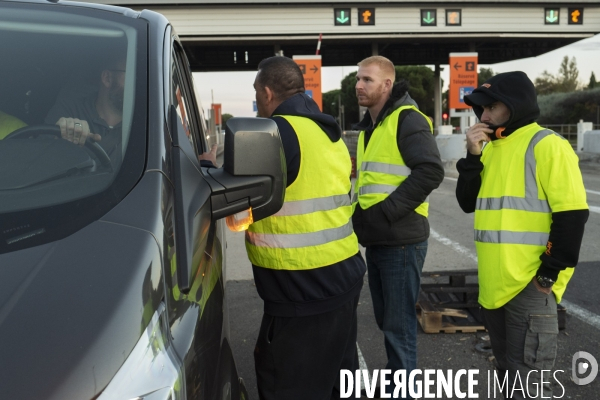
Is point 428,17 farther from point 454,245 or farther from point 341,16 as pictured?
point 454,245

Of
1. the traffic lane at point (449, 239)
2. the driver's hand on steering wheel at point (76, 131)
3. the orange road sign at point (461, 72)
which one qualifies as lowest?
the traffic lane at point (449, 239)

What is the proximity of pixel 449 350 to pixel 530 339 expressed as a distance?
5.63ft

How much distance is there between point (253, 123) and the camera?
5.88 feet

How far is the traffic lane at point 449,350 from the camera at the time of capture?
3615mm

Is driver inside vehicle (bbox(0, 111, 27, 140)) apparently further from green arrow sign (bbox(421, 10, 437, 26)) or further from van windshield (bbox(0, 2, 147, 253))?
green arrow sign (bbox(421, 10, 437, 26))

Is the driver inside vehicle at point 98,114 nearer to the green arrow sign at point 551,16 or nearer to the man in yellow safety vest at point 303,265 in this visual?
the man in yellow safety vest at point 303,265

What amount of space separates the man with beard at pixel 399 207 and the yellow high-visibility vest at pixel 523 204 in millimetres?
561

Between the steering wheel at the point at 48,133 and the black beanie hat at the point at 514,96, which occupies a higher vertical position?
the black beanie hat at the point at 514,96

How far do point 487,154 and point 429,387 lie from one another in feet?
5.35

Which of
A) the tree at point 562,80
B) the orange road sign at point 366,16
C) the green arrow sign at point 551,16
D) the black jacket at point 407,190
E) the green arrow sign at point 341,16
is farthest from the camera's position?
the tree at point 562,80

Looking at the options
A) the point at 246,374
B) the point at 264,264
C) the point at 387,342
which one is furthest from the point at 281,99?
the point at 246,374

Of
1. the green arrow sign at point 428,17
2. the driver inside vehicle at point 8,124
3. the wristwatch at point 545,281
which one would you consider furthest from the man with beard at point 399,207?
the green arrow sign at point 428,17

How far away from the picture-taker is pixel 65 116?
72.7 inches

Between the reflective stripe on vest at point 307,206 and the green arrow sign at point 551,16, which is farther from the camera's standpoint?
the green arrow sign at point 551,16
